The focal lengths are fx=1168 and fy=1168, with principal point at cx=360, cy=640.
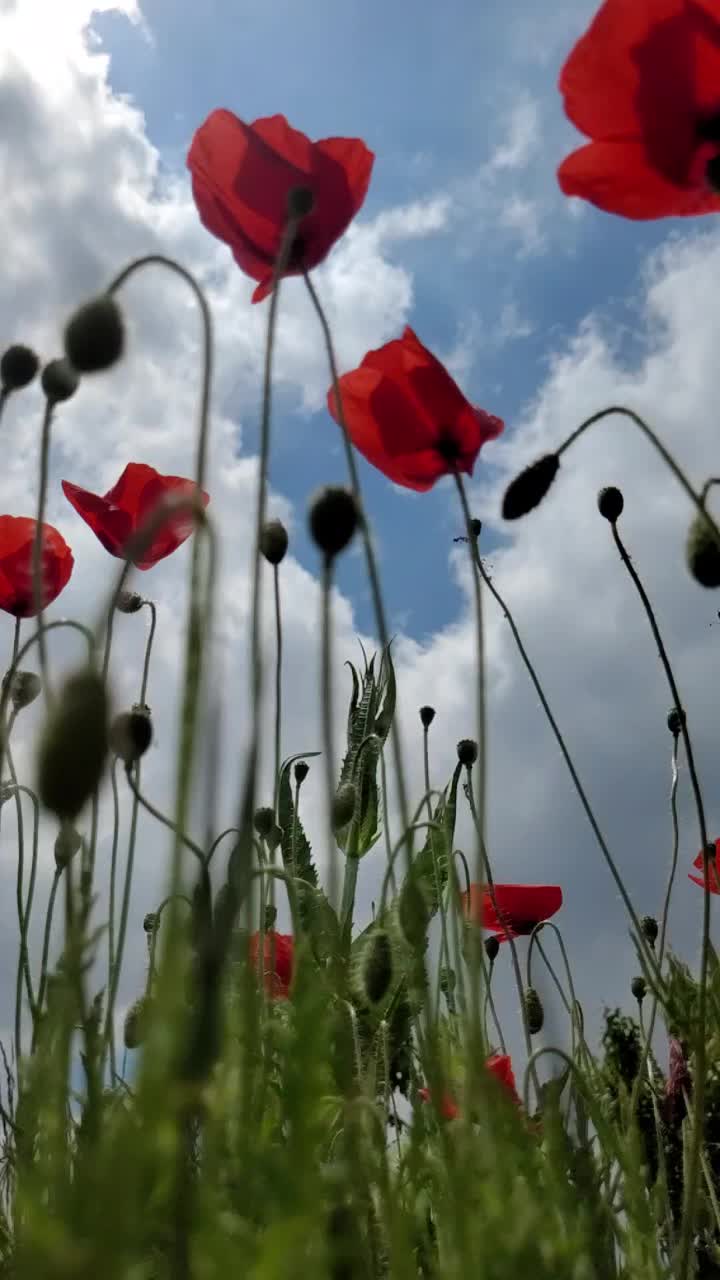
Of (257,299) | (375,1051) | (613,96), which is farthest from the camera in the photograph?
(375,1051)

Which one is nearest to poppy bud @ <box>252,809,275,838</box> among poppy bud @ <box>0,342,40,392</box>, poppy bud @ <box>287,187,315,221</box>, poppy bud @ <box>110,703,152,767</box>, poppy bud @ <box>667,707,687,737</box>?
poppy bud @ <box>667,707,687,737</box>

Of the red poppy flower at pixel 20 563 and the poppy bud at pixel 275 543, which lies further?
the red poppy flower at pixel 20 563

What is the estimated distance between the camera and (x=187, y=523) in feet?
6.30

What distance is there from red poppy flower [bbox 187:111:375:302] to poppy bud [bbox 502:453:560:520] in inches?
14.8

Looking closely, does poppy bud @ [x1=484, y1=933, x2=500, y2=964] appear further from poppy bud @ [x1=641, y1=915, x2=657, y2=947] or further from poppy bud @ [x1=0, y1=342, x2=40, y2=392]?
poppy bud @ [x1=0, y1=342, x2=40, y2=392]

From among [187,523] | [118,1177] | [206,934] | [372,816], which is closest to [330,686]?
[206,934]

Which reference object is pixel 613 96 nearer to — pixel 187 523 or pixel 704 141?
pixel 704 141

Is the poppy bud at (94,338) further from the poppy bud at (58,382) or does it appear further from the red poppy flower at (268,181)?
the red poppy flower at (268,181)

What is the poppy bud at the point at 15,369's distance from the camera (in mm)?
1512

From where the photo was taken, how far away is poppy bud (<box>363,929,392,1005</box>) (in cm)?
132

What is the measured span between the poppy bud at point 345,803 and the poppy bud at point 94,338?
1274mm

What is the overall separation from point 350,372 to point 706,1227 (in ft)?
6.16

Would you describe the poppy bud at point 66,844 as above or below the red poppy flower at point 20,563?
below

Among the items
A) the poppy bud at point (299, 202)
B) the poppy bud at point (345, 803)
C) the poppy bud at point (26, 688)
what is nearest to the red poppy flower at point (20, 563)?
the poppy bud at point (26, 688)
